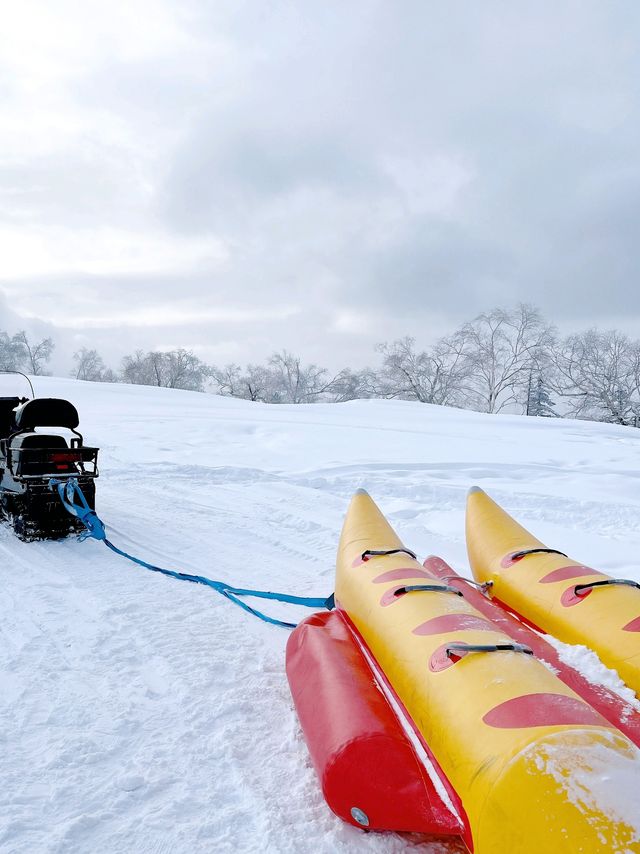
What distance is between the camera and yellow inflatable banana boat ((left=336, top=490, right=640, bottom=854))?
130 centimetres

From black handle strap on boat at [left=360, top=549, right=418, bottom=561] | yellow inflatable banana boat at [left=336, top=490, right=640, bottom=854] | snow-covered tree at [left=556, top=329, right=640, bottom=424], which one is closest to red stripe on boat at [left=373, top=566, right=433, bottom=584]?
yellow inflatable banana boat at [left=336, top=490, right=640, bottom=854]

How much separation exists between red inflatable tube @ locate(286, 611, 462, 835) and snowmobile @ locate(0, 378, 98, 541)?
14.0ft

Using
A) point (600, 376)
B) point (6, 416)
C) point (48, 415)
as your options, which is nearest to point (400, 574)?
point (48, 415)

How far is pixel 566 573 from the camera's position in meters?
2.90

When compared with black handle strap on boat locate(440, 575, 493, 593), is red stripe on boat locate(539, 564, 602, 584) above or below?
above

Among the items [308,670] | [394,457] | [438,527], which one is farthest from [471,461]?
[308,670]

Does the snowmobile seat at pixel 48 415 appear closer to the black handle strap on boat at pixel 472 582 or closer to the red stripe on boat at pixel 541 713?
the black handle strap on boat at pixel 472 582

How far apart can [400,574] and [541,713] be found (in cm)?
117

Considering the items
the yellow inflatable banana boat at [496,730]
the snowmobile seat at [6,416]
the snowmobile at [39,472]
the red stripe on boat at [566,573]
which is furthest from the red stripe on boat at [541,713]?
the snowmobile seat at [6,416]

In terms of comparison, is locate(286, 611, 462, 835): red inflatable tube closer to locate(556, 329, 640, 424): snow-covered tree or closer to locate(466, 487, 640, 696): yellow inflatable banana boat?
locate(466, 487, 640, 696): yellow inflatable banana boat

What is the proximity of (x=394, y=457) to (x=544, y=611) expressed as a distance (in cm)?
789

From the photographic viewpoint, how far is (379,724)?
75.6 inches

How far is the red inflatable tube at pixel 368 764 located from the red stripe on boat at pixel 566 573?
4.20 feet

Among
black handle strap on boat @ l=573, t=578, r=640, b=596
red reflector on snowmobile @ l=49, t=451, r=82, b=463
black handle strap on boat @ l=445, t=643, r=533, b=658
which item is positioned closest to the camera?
black handle strap on boat @ l=445, t=643, r=533, b=658
